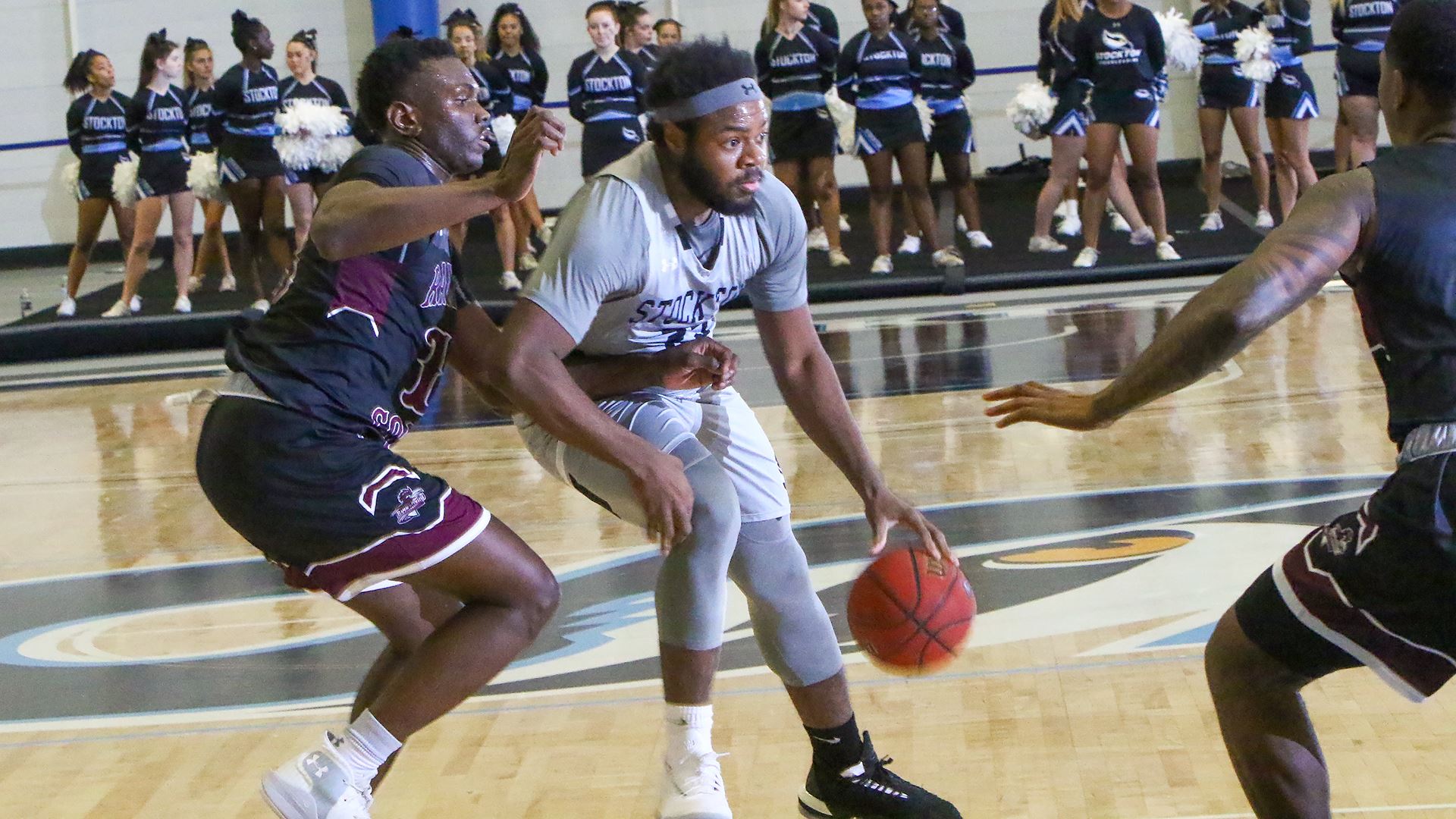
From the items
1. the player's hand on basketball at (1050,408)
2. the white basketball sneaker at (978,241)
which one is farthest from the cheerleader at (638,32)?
the player's hand on basketball at (1050,408)

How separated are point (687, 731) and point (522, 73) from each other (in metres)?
9.13

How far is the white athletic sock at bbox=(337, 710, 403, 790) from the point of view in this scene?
2961 millimetres

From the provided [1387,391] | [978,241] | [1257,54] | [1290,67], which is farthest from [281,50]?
[1387,391]

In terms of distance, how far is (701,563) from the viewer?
313 cm

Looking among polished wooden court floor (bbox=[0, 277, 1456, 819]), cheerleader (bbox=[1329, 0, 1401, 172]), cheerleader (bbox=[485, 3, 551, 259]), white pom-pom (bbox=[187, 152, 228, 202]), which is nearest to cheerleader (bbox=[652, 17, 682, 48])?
cheerleader (bbox=[485, 3, 551, 259])

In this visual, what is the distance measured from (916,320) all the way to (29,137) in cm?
1049

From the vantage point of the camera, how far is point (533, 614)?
3008mm

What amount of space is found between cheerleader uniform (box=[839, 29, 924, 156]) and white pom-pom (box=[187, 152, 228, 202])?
15.5ft

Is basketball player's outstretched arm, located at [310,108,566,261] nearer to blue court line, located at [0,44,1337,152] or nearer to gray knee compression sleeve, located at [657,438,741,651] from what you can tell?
gray knee compression sleeve, located at [657,438,741,651]

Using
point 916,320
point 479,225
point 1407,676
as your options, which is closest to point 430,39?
point 1407,676

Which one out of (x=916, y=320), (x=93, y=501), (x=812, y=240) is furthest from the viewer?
(x=812, y=240)

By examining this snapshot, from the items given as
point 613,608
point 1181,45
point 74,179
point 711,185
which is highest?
point 711,185

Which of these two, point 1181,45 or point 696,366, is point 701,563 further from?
point 1181,45

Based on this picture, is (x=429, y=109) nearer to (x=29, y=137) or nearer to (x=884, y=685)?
(x=884, y=685)
